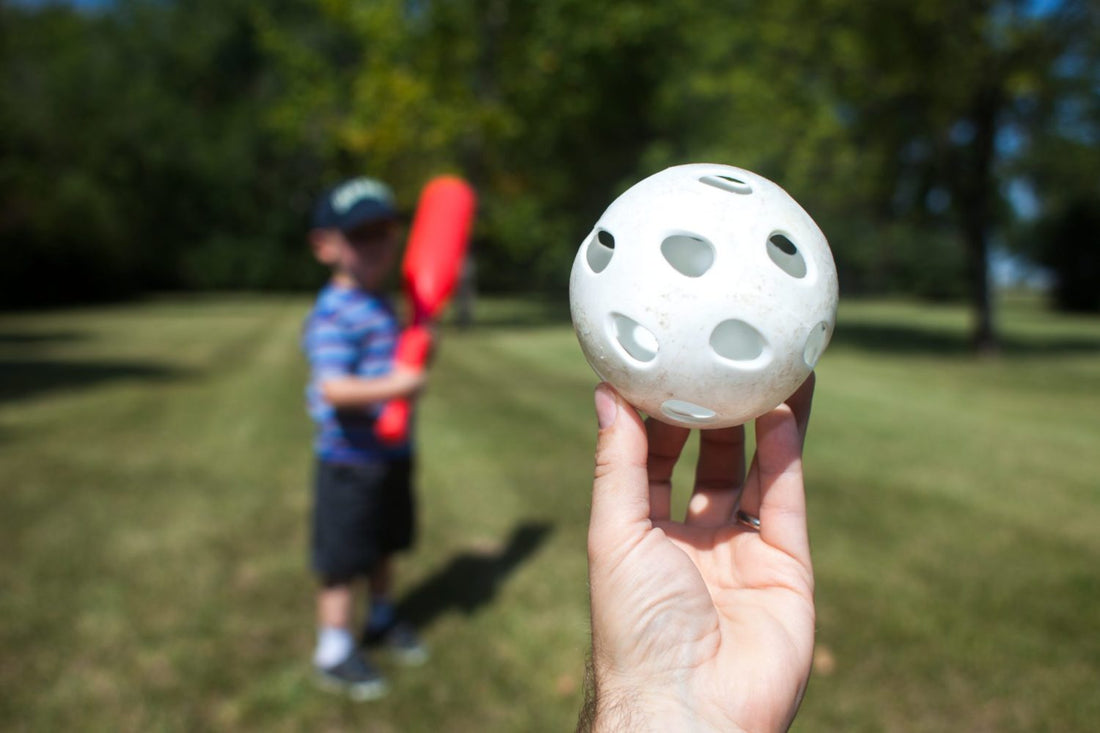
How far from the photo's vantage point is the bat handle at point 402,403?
3.65 m

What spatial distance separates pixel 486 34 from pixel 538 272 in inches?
950

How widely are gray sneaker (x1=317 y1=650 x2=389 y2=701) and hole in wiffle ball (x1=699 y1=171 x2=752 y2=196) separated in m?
2.84

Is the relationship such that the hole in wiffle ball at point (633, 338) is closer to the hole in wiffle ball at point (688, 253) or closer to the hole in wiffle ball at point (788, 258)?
the hole in wiffle ball at point (688, 253)

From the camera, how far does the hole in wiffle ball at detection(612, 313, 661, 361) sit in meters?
1.63

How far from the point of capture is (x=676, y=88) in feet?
87.9

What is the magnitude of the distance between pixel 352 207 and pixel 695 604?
2.65m

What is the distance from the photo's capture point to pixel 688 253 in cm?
164

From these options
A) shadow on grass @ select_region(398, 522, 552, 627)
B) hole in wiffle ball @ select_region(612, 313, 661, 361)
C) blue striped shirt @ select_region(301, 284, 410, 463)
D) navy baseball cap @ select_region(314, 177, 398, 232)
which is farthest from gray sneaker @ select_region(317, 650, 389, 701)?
Result: hole in wiffle ball @ select_region(612, 313, 661, 361)

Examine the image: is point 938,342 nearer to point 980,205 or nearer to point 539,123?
point 980,205

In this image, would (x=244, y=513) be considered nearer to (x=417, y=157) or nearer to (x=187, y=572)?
(x=187, y=572)

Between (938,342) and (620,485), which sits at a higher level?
(620,485)

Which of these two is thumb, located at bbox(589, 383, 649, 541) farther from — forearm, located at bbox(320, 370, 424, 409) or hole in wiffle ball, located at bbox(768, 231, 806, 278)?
forearm, located at bbox(320, 370, 424, 409)

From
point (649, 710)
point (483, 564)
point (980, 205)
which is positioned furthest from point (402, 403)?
point (980, 205)

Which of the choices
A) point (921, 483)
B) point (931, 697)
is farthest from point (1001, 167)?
point (931, 697)
